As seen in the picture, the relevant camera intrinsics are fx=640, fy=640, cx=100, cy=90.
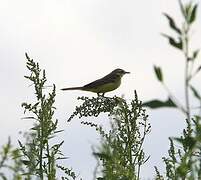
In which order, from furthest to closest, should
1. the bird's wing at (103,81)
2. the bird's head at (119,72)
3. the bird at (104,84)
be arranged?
the bird's head at (119,72) → the bird's wing at (103,81) → the bird at (104,84)

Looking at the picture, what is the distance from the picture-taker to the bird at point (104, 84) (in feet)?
53.1

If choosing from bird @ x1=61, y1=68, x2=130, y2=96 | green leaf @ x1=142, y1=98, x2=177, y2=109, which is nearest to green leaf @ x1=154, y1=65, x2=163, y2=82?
green leaf @ x1=142, y1=98, x2=177, y2=109

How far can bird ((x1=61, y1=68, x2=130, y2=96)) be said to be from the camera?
638 inches

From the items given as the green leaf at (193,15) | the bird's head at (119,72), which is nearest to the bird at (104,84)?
the bird's head at (119,72)

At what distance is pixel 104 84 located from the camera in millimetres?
16641

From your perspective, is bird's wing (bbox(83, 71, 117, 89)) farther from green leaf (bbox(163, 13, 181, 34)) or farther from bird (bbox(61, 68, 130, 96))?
green leaf (bbox(163, 13, 181, 34))

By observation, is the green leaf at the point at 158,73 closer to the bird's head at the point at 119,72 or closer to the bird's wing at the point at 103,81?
the bird's wing at the point at 103,81

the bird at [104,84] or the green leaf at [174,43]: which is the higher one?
the bird at [104,84]

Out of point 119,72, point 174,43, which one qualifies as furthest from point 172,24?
point 119,72

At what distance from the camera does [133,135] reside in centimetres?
658

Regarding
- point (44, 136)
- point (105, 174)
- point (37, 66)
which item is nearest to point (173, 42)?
point (105, 174)

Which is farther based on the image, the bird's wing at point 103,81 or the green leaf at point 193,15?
the bird's wing at point 103,81

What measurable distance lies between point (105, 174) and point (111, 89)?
500 inches

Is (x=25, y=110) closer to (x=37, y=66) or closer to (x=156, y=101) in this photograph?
(x=37, y=66)
